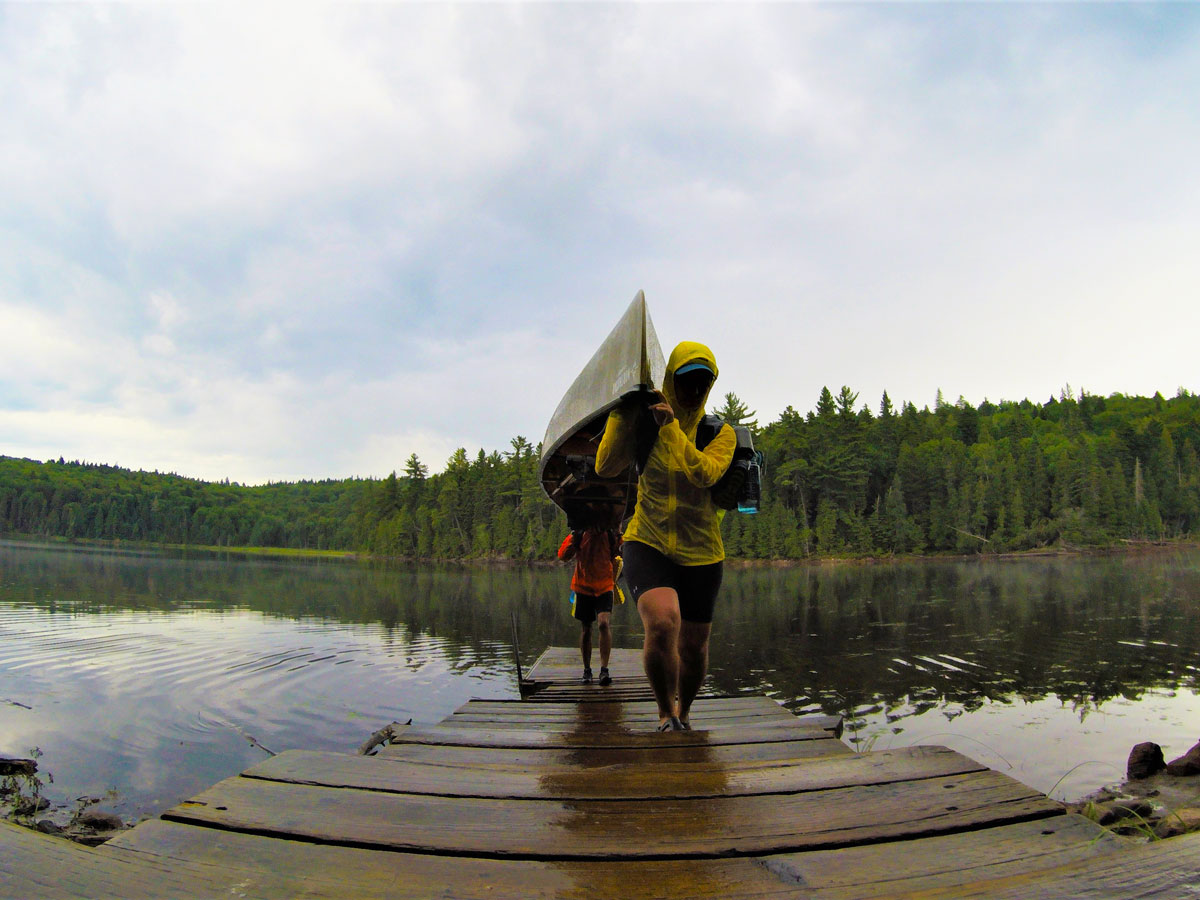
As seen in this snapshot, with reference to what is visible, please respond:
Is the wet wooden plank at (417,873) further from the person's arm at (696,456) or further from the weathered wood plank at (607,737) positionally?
the person's arm at (696,456)

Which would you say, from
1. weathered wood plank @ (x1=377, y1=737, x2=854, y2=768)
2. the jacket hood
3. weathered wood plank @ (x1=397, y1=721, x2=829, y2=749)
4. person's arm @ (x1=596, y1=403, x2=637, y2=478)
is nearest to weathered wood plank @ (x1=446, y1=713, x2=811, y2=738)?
weathered wood plank @ (x1=397, y1=721, x2=829, y2=749)

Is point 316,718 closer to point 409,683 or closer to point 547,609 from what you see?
point 409,683

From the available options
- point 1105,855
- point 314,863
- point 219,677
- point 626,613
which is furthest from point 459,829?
point 626,613

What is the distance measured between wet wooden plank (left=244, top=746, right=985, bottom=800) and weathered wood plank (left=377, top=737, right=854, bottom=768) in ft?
0.65

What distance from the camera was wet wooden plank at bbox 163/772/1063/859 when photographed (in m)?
1.95

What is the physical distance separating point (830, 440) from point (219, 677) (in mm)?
73963

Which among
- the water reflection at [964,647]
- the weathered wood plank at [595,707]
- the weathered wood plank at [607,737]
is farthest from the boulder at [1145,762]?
the weathered wood plank at [607,737]

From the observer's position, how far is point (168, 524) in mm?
139625

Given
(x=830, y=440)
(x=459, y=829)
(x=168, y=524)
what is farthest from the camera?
(x=168, y=524)

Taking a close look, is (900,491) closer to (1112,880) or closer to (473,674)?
(473,674)

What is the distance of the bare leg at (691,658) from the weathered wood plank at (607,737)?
0.88 ft

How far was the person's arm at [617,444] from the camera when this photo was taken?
145 inches

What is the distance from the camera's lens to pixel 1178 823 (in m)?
4.42

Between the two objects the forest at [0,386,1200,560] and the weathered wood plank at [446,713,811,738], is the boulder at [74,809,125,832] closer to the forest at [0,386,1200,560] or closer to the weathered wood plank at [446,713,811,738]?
the weathered wood plank at [446,713,811,738]
